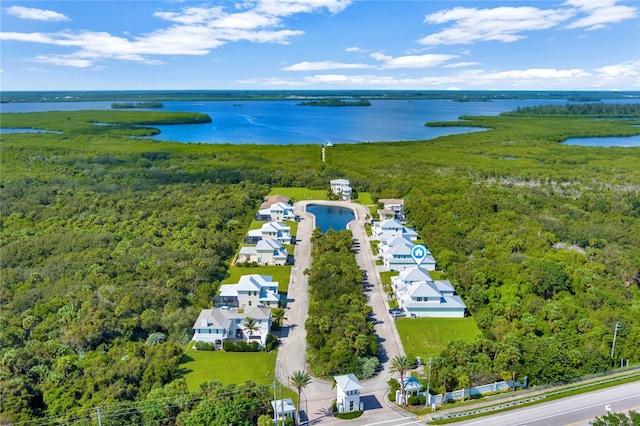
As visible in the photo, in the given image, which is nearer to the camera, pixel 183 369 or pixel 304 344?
pixel 183 369

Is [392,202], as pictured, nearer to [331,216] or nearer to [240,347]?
[331,216]

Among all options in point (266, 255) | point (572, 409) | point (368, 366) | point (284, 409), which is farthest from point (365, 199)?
point (284, 409)

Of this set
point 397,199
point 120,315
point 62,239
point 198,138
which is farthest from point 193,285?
point 198,138

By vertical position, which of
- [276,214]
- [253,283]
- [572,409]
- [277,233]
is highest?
[276,214]

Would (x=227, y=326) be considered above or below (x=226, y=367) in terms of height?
above

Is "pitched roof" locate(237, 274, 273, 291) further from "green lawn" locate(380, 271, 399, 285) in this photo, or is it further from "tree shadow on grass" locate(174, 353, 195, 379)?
"green lawn" locate(380, 271, 399, 285)

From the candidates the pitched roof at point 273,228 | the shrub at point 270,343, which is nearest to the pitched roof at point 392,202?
the pitched roof at point 273,228

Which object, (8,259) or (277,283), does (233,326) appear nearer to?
(277,283)
